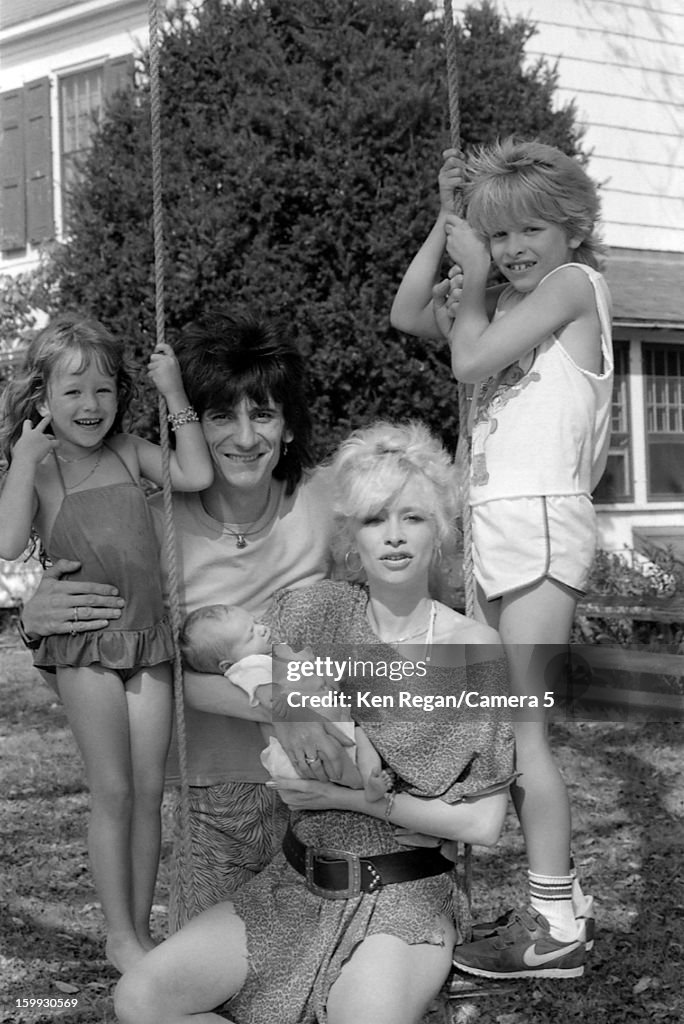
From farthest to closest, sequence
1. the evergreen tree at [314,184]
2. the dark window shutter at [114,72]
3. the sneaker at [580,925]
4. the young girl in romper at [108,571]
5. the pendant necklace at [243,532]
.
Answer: the dark window shutter at [114,72] → the evergreen tree at [314,184] → the pendant necklace at [243,532] → the young girl in romper at [108,571] → the sneaker at [580,925]

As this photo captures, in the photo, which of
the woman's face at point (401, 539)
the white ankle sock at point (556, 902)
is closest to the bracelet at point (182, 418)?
the woman's face at point (401, 539)

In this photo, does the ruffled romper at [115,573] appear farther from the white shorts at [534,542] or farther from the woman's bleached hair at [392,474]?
the white shorts at [534,542]

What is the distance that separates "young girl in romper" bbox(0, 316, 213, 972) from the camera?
254 centimetres

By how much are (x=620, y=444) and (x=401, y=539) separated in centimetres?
905

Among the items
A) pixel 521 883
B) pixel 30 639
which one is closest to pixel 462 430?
pixel 30 639

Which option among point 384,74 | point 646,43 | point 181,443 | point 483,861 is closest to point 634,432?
point 646,43

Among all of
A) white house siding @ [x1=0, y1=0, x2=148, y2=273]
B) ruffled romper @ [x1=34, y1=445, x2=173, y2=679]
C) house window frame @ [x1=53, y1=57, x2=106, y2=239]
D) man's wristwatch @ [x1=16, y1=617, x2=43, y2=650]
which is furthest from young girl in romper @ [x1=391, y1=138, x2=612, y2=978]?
house window frame @ [x1=53, y1=57, x2=106, y2=239]

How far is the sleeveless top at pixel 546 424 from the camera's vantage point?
2.52 m

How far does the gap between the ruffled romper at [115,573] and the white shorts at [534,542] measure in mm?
647

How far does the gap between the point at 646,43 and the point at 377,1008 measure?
1096cm

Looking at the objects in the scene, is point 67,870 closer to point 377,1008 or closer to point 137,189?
point 377,1008

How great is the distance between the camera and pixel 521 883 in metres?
4.99

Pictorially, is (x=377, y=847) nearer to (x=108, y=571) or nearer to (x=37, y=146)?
(x=108, y=571)

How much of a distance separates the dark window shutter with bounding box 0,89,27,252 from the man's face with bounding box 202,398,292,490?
9.52m
